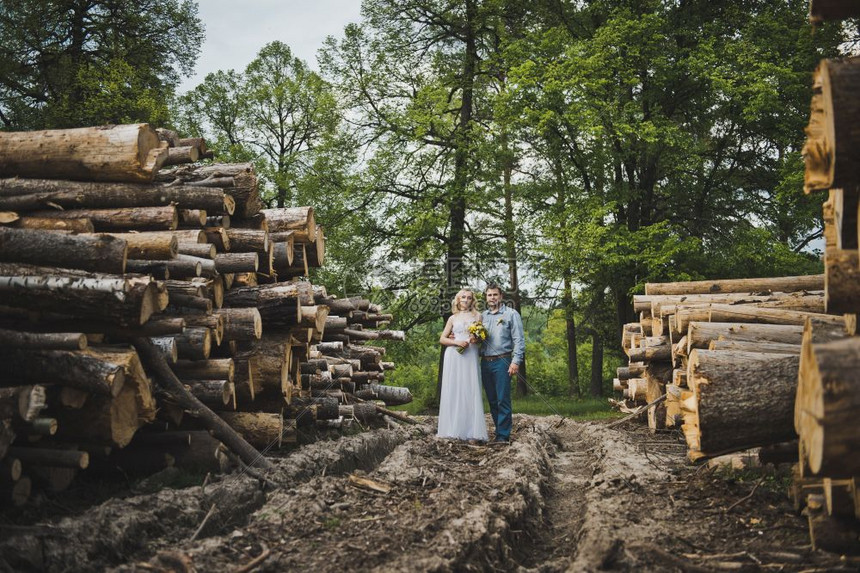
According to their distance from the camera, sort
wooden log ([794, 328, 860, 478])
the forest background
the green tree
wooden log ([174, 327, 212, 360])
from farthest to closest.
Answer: the green tree → the forest background → wooden log ([174, 327, 212, 360]) → wooden log ([794, 328, 860, 478])

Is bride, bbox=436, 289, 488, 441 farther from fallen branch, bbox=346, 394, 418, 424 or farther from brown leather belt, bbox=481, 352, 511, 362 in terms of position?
fallen branch, bbox=346, 394, 418, 424

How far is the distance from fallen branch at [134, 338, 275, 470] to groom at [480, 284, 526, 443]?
4203mm

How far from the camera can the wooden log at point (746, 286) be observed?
11.3 metres

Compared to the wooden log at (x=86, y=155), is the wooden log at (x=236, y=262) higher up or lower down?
lower down

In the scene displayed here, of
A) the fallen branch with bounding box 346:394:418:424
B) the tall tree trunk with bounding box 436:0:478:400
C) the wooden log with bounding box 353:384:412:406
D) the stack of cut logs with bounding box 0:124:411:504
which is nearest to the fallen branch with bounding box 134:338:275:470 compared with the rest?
the stack of cut logs with bounding box 0:124:411:504

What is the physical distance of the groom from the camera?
10734 mm

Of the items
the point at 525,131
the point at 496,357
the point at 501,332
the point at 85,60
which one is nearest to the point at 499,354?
the point at 496,357

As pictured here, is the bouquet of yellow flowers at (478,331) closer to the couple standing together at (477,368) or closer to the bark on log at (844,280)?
the couple standing together at (477,368)

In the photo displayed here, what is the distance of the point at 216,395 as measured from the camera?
24.3 feet

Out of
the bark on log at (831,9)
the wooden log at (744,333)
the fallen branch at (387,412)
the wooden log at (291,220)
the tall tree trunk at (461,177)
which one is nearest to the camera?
the bark on log at (831,9)

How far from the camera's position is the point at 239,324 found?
7918 millimetres

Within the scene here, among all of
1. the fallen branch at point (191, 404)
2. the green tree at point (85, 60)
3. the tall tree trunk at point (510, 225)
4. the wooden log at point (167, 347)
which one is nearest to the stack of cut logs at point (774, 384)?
the fallen branch at point (191, 404)

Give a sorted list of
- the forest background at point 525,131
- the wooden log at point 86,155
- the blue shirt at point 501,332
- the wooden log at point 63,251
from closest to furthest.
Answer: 1. the wooden log at point 63,251
2. the wooden log at point 86,155
3. the blue shirt at point 501,332
4. the forest background at point 525,131

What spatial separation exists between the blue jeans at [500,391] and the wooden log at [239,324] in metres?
3.81
